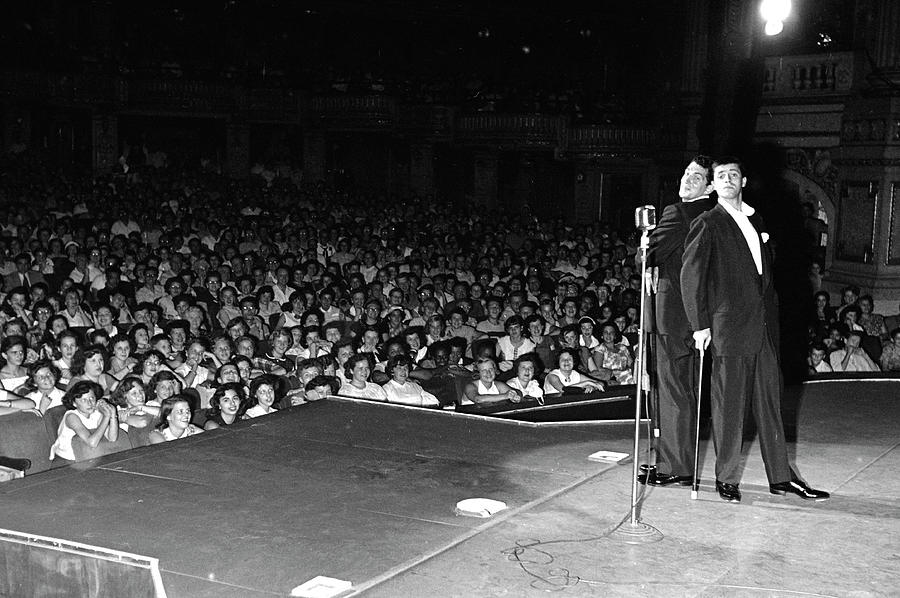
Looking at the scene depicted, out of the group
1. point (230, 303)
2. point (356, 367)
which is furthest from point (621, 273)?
point (356, 367)

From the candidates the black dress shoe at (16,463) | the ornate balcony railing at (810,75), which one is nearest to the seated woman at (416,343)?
the black dress shoe at (16,463)

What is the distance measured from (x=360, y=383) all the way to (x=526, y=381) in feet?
3.45

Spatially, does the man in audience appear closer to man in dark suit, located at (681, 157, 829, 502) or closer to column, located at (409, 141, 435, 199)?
man in dark suit, located at (681, 157, 829, 502)

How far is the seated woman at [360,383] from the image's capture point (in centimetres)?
672

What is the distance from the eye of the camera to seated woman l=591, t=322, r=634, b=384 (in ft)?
26.1

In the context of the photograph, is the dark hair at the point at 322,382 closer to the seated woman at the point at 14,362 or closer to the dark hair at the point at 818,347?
the seated woman at the point at 14,362

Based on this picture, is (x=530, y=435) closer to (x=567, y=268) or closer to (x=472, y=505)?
(x=472, y=505)

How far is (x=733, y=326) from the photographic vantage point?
3920 mm

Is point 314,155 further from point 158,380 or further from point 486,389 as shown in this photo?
point 158,380

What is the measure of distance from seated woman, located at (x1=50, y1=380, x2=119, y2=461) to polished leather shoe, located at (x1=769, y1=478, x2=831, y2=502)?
10.9 ft

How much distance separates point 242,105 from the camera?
72.4ft

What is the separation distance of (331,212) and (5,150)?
8.00m

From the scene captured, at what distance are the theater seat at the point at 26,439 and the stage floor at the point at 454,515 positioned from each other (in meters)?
0.99

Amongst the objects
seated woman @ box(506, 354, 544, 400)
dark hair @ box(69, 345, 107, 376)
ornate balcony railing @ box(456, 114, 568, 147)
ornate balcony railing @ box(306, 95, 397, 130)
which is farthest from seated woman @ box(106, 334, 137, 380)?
ornate balcony railing @ box(306, 95, 397, 130)
